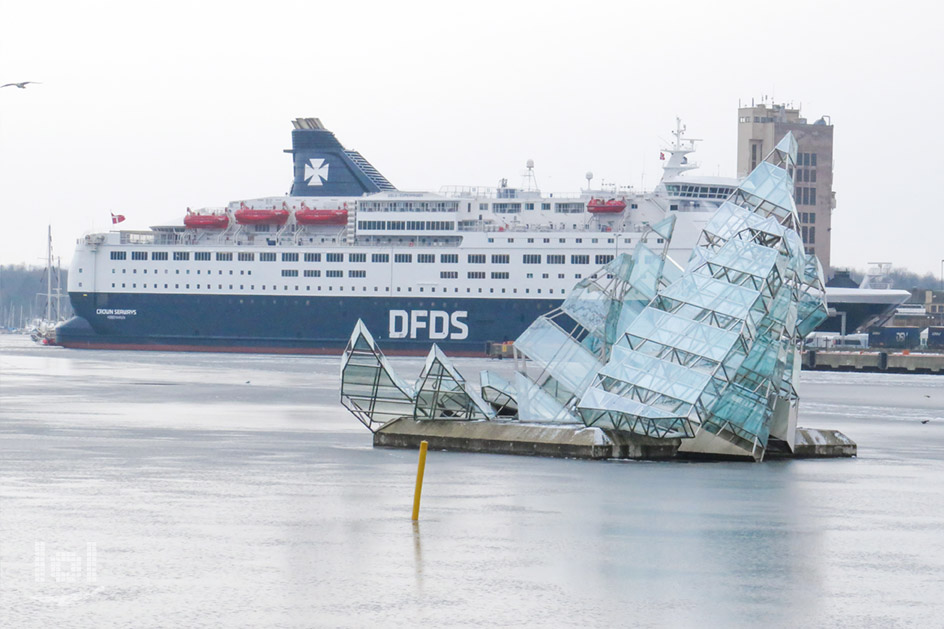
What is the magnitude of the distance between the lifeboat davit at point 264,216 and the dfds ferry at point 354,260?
9 centimetres

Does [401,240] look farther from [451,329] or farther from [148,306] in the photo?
[148,306]

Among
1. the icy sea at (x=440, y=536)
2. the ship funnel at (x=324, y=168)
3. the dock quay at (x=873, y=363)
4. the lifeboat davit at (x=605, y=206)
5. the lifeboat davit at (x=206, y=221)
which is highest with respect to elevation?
the ship funnel at (x=324, y=168)

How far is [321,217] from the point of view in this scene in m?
90.7

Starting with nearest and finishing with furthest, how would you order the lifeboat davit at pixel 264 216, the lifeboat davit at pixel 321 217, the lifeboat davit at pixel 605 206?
the lifeboat davit at pixel 605 206
the lifeboat davit at pixel 321 217
the lifeboat davit at pixel 264 216

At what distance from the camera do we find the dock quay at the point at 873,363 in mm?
86688

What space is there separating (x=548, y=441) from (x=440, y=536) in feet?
34.8

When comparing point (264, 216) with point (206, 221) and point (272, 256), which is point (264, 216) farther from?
point (206, 221)

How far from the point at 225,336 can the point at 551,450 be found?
66.5 m

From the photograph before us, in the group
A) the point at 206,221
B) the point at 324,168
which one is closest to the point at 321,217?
the point at 324,168

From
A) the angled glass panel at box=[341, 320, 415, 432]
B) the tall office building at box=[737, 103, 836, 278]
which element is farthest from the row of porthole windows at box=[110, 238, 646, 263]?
the tall office building at box=[737, 103, 836, 278]

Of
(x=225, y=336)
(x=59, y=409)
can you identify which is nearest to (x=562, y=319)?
(x=225, y=336)

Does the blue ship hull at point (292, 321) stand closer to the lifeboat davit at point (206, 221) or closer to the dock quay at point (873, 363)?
the lifeboat davit at point (206, 221)

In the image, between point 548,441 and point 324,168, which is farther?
point 324,168

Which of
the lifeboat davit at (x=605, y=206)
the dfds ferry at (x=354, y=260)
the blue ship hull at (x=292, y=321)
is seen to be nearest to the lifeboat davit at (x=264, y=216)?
the dfds ferry at (x=354, y=260)
